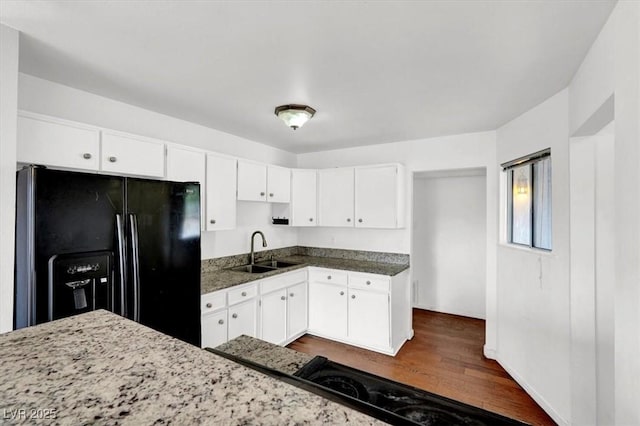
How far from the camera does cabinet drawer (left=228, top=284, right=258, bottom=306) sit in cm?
270

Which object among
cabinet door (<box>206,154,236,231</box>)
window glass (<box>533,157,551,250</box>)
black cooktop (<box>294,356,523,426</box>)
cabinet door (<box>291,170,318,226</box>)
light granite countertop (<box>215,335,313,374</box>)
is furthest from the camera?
cabinet door (<box>291,170,318,226</box>)

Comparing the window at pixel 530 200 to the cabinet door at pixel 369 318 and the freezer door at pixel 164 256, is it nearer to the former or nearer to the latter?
the cabinet door at pixel 369 318

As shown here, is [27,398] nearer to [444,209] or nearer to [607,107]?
[607,107]

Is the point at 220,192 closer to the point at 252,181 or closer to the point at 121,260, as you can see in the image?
the point at 252,181

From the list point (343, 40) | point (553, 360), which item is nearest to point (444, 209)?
point (553, 360)

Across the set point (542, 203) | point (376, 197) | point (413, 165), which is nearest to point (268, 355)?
point (542, 203)

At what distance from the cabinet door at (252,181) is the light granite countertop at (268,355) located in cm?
202

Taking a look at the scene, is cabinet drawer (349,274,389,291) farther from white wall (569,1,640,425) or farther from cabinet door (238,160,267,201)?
white wall (569,1,640,425)

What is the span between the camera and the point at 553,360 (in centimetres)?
222

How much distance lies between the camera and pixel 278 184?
3.69m

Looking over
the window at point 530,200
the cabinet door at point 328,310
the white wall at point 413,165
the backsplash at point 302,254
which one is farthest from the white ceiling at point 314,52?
the cabinet door at point 328,310

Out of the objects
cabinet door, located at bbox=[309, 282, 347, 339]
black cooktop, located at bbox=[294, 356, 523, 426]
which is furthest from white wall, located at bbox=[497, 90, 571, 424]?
black cooktop, located at bbox=[294, 356, 523, 426]

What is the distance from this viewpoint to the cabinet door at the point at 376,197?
350cm

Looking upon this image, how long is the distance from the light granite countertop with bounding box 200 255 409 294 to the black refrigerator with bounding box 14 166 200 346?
405mm
